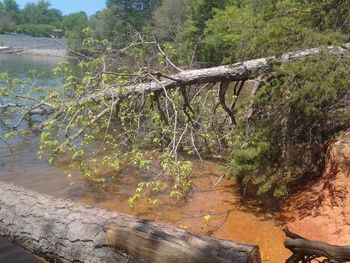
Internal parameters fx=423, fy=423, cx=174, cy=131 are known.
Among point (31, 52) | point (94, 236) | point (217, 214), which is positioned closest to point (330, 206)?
point (217, 214)

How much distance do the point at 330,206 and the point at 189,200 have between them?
241 centimetres

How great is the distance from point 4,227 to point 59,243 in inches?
35.4

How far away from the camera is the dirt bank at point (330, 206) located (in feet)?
18.9

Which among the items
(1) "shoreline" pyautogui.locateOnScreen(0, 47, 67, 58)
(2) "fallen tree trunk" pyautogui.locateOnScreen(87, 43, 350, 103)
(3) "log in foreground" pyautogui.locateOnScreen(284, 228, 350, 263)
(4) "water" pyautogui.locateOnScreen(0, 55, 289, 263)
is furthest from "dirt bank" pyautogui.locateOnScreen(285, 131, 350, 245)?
(1) "shoreline" pyautogui.locateOnScreen(0, 47, 67, 58)

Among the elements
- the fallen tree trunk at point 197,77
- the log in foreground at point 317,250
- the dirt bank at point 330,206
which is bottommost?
the dirt bank at point 330,206

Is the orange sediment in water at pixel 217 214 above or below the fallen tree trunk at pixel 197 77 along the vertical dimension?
below

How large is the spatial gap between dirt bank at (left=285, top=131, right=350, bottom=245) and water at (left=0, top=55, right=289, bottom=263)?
0.39 metres

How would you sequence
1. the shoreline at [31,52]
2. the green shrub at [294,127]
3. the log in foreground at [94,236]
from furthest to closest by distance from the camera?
the shoreline at [31,52] → the green shrub at [294,127] → the log in foreground at [94,236]

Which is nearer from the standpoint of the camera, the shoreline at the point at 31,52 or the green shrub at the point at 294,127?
the green shrub at the point at 294,127

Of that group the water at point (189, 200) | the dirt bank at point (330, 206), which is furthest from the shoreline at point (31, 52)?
the dirt bank at point (330, 206)

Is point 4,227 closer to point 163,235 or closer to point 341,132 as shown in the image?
point 163,235

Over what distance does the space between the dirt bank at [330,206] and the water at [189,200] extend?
39cm

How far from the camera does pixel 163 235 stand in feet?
10.8

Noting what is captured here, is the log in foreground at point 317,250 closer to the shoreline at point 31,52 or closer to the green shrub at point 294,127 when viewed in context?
the green shrub at point 294,127
